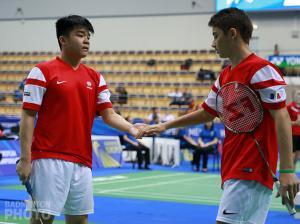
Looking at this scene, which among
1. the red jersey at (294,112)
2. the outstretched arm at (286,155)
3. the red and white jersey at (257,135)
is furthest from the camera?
the red jersey at (294,112)

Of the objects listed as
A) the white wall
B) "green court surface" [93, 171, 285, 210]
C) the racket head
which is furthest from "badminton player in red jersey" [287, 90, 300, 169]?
the white wall

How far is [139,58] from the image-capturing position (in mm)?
27953

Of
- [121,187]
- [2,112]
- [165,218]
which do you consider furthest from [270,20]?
[165,218]

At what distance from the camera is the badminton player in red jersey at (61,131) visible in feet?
13.1

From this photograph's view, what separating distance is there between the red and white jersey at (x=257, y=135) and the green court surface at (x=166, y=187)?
5718 mm

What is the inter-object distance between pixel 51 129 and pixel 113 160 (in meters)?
11.9

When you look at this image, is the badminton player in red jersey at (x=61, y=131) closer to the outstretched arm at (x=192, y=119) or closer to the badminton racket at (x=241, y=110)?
the outstretched arm at (x=192, y=119)

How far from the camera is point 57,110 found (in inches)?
160

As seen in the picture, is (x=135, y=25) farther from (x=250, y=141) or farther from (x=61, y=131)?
(x=250, y=141)

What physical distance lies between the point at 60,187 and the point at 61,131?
1.20ft

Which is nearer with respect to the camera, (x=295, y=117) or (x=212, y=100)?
(x=212, y=100)

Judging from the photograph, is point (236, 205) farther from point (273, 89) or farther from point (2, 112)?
point (2, 112)

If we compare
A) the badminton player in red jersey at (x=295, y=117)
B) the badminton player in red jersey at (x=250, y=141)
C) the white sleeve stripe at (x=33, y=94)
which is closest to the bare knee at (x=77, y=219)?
the white sleeve stripe at (x=33, y=94)

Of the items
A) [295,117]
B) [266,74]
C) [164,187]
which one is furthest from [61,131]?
[295,117]
